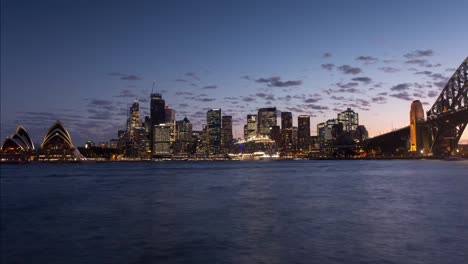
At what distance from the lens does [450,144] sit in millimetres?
105000

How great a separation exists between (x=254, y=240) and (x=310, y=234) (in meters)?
2.18

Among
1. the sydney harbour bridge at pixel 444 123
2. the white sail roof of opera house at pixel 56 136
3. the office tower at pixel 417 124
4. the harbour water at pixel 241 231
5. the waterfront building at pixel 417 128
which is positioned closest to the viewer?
the harbour water at pixel 241 231

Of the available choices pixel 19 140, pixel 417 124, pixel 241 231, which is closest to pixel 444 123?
pixel 417 124

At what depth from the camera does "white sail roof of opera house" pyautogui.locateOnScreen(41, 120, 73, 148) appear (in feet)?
503

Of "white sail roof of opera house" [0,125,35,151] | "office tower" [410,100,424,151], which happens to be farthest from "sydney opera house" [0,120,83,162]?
"office tower" [410,100,424,151]

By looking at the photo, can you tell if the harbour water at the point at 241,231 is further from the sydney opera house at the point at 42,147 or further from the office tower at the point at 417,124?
the sydney opera house at the point at 42,147

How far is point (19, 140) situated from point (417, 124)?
127 meters

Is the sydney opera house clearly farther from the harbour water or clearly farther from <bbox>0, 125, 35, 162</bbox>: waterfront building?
the harbour water

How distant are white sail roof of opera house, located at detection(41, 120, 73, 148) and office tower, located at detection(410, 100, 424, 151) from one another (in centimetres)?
11541

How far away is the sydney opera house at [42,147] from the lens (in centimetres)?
14912

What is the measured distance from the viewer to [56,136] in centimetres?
15525

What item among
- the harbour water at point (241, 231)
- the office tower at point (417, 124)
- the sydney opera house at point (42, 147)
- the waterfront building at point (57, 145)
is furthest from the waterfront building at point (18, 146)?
the harbour water at point (241, 231)

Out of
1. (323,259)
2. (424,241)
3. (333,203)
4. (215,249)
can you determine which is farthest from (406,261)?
(333,203)

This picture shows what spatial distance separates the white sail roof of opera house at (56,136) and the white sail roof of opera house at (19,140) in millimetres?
5934
